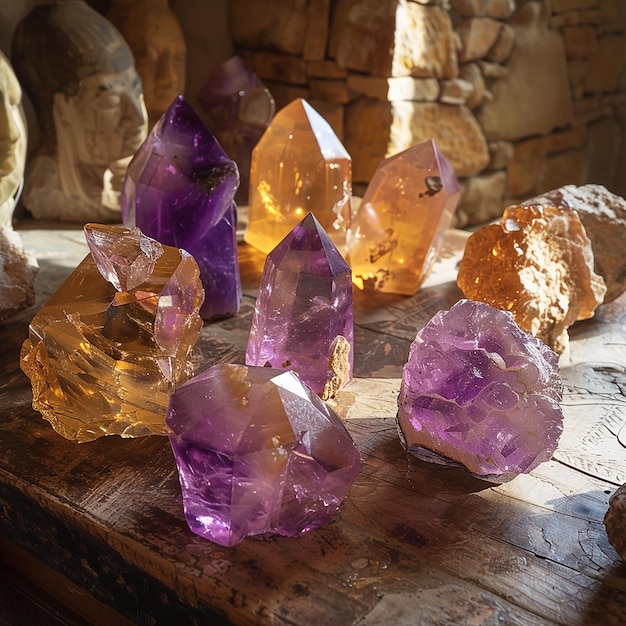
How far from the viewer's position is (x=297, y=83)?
2.93 metres

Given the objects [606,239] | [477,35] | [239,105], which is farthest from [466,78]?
[606,239]

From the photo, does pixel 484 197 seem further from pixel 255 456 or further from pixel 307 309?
pixel 255 456

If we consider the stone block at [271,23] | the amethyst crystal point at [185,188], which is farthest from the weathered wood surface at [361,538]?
the stone block at [271,23]

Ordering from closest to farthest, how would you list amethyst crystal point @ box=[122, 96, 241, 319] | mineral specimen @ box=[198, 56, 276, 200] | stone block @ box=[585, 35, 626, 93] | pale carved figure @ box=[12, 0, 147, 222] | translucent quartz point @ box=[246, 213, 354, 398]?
translucent quartz point @ box=[246, 213, 354, 398] < amethyst crystal point @ box=[122, 96, 241, 319] < pale carved figure @ box=[12, 0, 147, 222] < mineral specimen @ box=[198, 56, 276, 200] < stone block @ box=[585, 35, 626, 93]

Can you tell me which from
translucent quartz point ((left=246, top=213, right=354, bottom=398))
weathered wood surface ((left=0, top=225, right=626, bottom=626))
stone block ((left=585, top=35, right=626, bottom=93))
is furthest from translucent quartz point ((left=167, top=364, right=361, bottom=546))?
stone block ((left=585, top=35, right=626, bottom=93))

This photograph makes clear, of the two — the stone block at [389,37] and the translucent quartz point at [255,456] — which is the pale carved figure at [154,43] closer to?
the stone block at [389,37]

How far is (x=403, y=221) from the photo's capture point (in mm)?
1817

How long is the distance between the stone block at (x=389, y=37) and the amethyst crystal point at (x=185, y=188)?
4.05ft

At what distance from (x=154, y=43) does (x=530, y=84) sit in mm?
1653

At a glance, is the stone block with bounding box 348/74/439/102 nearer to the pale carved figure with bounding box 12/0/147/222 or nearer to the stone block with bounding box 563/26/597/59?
the pale carved figure with bounding box 12/0/147/222

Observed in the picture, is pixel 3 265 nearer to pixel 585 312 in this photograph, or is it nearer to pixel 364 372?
pixel 364 372

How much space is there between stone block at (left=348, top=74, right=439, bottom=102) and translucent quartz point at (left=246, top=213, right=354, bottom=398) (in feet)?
4.77

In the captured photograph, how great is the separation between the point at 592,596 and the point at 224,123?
82.1 inches

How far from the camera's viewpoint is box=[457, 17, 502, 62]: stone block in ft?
9.75
